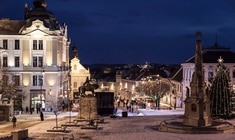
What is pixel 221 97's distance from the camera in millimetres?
48938

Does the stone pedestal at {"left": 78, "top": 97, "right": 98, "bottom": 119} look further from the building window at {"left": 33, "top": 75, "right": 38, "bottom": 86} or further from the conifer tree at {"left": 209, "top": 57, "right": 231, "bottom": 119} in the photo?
the building window at {"left": 33, "top": 75, "right": 38, "bottom": 86}

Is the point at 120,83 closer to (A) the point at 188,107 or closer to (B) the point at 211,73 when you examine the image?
(B) the point at 211,73

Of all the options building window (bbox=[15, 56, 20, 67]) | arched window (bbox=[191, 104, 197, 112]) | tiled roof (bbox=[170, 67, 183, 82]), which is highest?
building window (bbox=[15, 56, 20, 67])

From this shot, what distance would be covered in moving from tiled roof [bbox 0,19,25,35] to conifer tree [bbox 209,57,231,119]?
99.3 feet

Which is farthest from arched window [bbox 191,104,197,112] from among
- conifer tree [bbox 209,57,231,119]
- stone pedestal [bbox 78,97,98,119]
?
stone pedestal [bbox 78,97,98,119]

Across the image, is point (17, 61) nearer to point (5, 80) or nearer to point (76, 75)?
point (5, 80)

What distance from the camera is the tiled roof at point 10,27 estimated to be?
215 ft

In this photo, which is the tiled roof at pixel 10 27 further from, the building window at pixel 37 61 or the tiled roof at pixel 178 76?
the tiled roof at pixel 178 76

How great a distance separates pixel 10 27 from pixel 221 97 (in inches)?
1306

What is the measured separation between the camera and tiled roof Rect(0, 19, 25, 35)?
2579 inches

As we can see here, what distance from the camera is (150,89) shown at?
84562 mm

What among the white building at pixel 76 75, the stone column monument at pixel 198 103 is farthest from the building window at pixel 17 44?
the stone column monument at pixel 198 103

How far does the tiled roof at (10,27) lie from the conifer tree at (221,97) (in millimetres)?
30268

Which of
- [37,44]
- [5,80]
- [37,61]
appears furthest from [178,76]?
[5,80]
